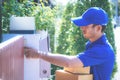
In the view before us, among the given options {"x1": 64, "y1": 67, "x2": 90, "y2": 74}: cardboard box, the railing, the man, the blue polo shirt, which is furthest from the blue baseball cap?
the railing

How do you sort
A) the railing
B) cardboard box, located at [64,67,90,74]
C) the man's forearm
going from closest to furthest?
1. the railing
2. the man's forearm
3. cardboard box, located at [64,67,90,74]

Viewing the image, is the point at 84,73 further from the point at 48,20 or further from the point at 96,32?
the point at 48,20

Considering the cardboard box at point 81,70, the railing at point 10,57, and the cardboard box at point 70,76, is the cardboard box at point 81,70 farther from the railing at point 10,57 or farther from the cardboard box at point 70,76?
the railing at point 10,57

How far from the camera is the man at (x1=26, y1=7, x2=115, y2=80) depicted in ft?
10.7

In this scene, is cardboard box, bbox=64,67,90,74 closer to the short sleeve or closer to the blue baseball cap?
the short sleeve

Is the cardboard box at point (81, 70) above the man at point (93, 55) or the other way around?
the other way around

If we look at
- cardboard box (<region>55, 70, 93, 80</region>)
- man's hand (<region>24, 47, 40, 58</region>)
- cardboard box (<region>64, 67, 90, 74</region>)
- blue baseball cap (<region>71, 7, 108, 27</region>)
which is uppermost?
blue baseball cap (<region>71, 7, 108, 27</region>)

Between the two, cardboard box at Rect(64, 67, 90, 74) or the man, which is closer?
the man

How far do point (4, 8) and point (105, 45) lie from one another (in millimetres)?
3854

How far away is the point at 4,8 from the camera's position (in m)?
6.88

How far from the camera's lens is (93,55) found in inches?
128

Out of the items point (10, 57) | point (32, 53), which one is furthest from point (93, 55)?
point (10, 57)

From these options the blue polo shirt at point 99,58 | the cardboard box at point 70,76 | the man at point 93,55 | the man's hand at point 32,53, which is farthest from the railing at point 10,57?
the blue polo shirt at point 99,58

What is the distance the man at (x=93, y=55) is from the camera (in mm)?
3258
